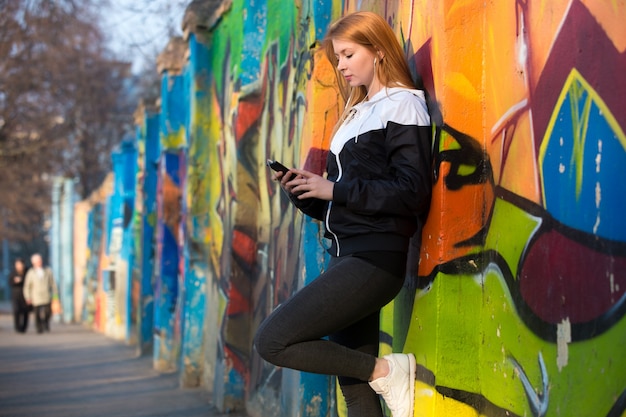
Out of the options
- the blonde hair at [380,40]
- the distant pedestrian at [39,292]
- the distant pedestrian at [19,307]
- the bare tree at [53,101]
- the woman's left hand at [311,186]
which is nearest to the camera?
the woman's left hand at [311,186]

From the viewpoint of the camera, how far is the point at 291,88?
21.1 feet

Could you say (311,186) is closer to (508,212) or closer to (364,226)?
(364,226)

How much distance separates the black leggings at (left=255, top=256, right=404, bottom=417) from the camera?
11.8ft

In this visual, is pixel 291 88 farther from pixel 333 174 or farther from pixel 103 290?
pixel 103 290

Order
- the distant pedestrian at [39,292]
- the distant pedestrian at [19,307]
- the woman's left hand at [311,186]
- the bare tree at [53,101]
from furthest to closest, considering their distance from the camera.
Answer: the bare tree at [53,101] → the distant pedestrian at [19,307] → the distant pedestrian at [39,292] → the woman's left hand at [311,186]

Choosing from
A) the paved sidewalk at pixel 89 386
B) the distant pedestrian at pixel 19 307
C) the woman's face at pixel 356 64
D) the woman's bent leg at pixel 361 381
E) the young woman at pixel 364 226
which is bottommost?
the distant pedestrian at pixel 19 307

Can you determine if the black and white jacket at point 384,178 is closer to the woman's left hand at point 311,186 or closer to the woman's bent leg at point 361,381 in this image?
the woman's left hand at point 311,186

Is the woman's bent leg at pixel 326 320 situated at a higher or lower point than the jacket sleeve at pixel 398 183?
lower

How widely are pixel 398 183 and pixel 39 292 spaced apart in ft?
57.4

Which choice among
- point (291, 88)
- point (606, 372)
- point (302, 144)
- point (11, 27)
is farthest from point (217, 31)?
point (11, 27)

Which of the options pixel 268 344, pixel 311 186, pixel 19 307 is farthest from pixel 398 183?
pixel 19 307

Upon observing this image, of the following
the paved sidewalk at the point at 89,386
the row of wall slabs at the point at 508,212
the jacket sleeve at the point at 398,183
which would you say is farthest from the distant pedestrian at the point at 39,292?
the jacket sleeve at the point at 398,183

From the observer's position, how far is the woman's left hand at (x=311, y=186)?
3693mm

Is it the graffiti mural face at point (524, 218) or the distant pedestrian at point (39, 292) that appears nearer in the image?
the graffiti mural face at point (524, 218)
